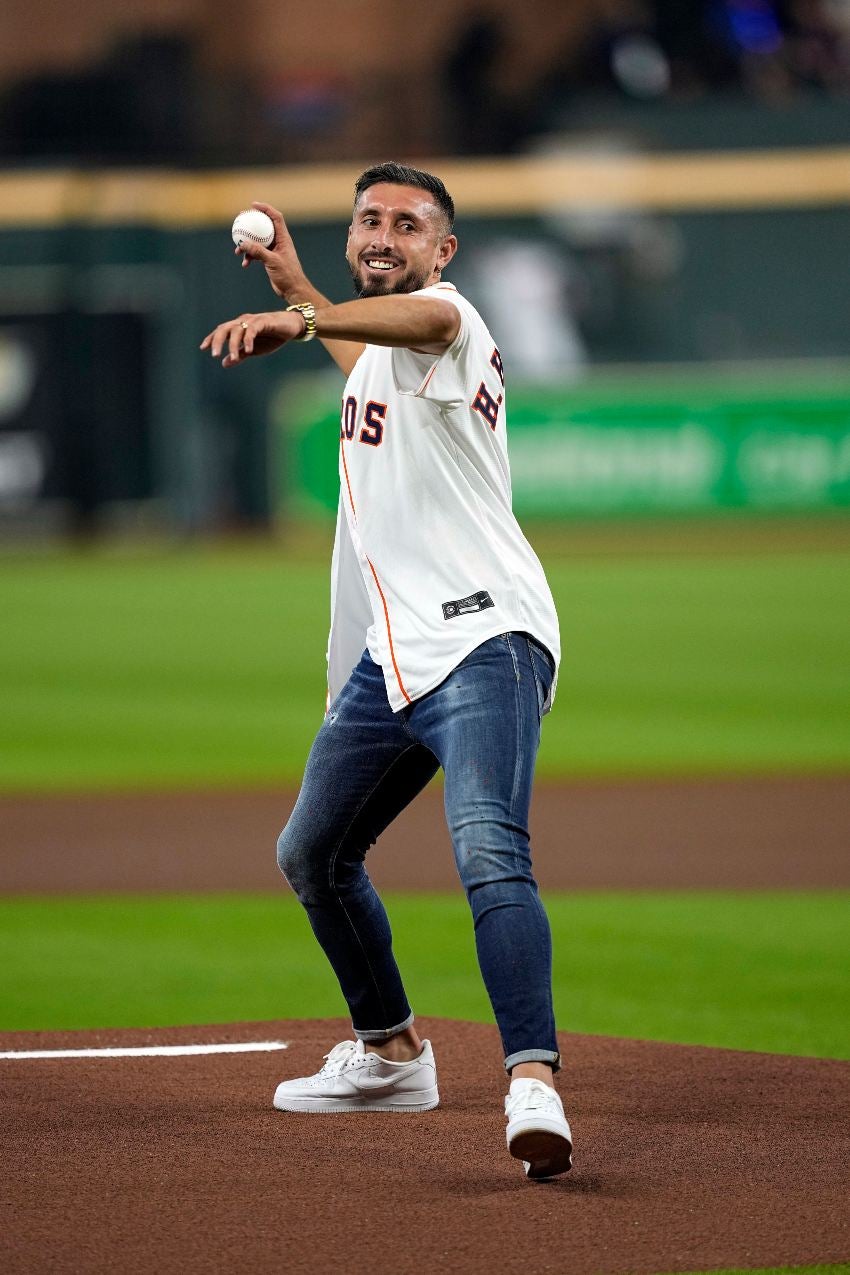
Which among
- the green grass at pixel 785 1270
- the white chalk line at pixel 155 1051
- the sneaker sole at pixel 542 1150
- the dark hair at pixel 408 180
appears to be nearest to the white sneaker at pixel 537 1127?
the sneaker sole at pixel 542 1150

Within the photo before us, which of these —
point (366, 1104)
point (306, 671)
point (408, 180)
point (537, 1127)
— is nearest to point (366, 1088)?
point (366, 1104)

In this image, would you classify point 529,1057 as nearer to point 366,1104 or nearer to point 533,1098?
point 533,1098

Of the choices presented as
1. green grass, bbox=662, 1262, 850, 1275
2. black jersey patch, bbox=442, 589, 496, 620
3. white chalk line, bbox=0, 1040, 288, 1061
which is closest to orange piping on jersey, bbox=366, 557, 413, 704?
black jersey patch, bbox=442, 589, 496, 620

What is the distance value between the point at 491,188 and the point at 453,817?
87.8 feet

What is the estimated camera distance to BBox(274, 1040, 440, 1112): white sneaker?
15.4 ft

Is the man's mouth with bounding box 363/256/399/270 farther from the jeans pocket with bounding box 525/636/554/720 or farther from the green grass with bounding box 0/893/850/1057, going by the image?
the green grass with bounding box 0/893/850/1057

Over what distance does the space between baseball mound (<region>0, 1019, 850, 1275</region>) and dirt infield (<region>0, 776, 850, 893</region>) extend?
2.76m

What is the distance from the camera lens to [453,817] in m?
4.10

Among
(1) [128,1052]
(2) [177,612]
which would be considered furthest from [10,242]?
(1) [128,1052]

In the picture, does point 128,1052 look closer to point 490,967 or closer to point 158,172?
point 490,967

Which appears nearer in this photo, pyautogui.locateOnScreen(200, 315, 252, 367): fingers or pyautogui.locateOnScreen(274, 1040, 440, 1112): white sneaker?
pyautogui.locateOnScreen(200, 315, 252, 367): fingers

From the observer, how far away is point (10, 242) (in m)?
29.6

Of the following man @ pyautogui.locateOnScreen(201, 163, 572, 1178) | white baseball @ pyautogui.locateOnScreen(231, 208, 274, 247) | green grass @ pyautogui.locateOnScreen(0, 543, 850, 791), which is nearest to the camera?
man @ pyautogui.locateOnScreen(201, 163, 572, 1178)

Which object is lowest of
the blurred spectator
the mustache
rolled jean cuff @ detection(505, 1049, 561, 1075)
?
rolled jean cuff @ detection(505, 1049, 561, 1075)
